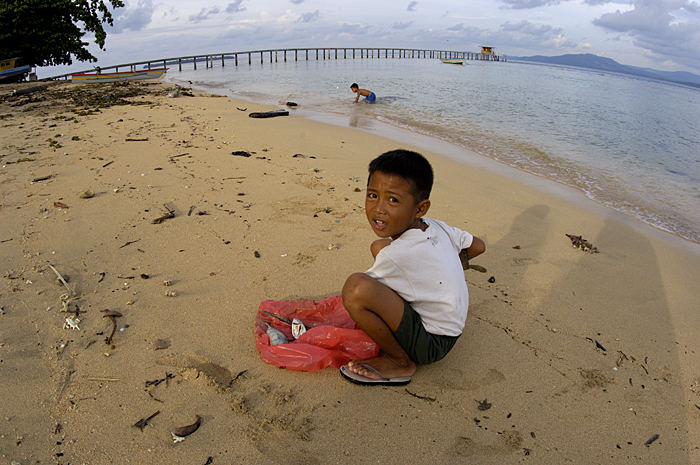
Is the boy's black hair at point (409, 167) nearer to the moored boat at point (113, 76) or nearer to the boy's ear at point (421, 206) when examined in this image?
the boy's ear at point (421, 206)

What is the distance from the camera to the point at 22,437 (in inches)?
70.3

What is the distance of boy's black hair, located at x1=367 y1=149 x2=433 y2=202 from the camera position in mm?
2057

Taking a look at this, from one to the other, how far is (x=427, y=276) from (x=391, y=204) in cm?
42

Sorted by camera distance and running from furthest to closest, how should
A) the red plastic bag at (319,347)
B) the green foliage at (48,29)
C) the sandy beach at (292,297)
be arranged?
the green foliage at (48,29)
the red plastic bag at (319,347)
the sandy beach at (292,297)

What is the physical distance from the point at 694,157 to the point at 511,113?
6.08 metres

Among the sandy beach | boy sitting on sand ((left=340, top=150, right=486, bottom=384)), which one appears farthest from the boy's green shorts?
the sandy beach

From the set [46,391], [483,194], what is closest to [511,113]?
[483,194]

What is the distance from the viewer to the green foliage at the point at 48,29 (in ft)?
67.9

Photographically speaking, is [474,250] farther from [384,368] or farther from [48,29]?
[48,29]

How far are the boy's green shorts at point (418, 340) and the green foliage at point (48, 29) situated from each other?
2742 centimetres

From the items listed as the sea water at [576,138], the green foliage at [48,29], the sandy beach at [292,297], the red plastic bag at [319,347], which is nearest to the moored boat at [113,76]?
the green foliage at [48,29]

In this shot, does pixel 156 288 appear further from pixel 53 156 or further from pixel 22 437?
pixel 53 156

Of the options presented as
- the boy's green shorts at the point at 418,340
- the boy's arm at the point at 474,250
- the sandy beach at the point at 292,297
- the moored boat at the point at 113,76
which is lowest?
the sandy beach at the point at 292,297

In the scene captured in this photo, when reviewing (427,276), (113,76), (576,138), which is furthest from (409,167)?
(113,76)
